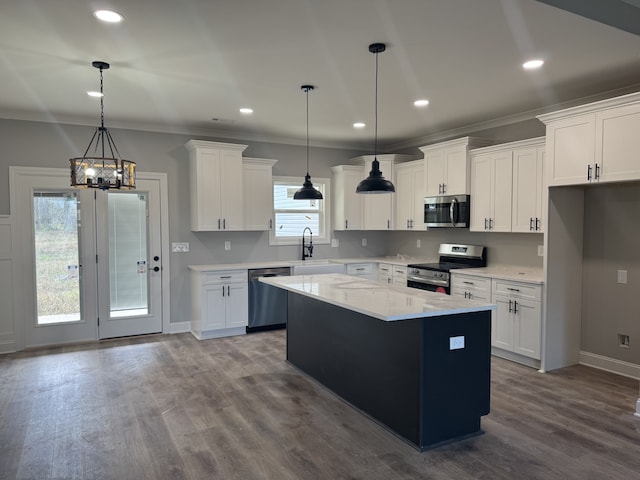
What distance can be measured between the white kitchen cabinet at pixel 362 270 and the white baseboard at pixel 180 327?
2399 mm

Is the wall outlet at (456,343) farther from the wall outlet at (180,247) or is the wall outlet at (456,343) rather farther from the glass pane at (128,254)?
the glass pane at (128,254)

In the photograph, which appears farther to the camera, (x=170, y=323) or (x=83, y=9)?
(x=170, y=323)

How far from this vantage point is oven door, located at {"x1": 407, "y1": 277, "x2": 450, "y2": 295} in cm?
539

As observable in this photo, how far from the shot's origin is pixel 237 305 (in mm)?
5879

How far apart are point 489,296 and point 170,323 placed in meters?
4.10

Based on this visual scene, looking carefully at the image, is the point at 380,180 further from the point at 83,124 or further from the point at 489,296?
the point at 83,124

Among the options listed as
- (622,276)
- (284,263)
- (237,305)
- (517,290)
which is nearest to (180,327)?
(237,305)

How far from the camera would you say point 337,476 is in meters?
2.64

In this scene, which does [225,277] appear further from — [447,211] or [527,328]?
[527,328]

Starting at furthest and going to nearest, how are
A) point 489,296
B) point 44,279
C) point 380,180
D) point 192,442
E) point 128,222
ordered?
1. point 128,222
2. point 44,279
3. point 489,296
4. point 380,180
5. point 192,442

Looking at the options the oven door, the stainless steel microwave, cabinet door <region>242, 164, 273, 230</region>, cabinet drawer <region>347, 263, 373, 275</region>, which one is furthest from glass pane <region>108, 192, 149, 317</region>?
the stainless steel microwave

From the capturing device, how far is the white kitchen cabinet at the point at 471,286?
4.92 m

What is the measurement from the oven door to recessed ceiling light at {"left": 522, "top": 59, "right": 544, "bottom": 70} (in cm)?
256

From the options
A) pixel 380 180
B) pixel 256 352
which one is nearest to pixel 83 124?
pixel 256 352
